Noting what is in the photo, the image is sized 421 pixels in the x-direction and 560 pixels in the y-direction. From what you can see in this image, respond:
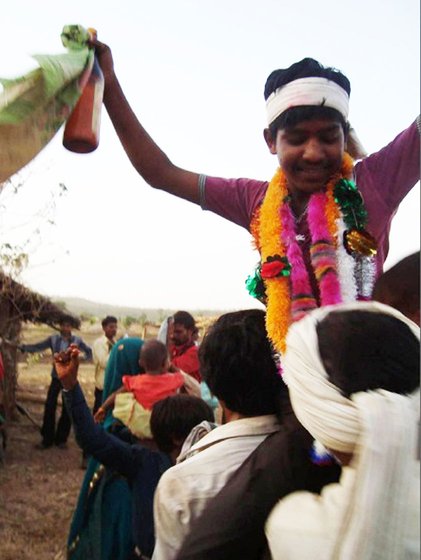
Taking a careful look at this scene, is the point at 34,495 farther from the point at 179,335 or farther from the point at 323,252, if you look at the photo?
the point at 323,252

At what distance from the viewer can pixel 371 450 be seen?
90 centimetres

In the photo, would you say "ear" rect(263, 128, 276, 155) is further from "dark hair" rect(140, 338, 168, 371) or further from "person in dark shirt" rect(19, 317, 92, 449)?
"person in dark shirt" rect(19, 317, 92, 449)

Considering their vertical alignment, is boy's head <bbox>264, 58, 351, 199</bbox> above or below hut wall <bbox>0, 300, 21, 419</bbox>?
above

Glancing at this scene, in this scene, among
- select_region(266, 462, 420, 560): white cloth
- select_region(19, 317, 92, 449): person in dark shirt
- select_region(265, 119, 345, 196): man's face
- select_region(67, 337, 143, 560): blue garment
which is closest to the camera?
select_region(266, 462, 420, 560): white cloth

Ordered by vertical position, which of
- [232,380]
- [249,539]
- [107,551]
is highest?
[232,380]

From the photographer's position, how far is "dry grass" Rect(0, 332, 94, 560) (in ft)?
20.1

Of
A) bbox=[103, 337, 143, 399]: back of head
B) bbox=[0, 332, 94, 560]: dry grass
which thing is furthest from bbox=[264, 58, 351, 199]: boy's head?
bbox=[0, 332, 94, 560]: dry grass

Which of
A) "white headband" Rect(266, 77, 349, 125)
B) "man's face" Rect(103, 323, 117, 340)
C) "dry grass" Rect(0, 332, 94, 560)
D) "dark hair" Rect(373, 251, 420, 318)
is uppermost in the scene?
"white headband" Rect(266, 77, 349, 125)

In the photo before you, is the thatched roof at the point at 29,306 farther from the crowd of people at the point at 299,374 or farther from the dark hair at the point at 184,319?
the crowd of people at the point at 299,374

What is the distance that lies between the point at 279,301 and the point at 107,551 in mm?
2023

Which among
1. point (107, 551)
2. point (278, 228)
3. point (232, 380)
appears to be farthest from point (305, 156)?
point (107, 551)

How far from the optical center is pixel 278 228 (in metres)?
1.79

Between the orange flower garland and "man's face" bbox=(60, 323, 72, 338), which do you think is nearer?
the orange flower garland

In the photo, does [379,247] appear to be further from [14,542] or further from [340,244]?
[14,542]
